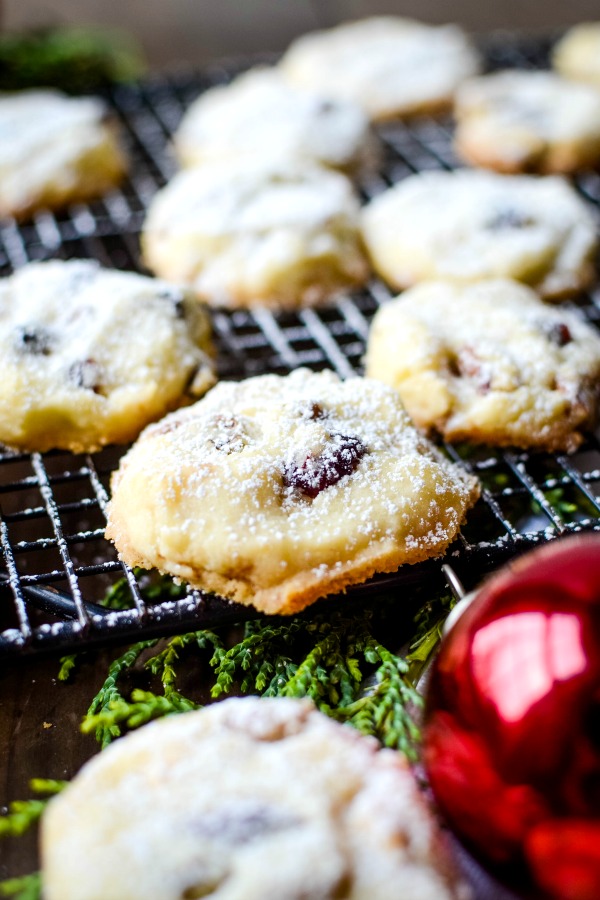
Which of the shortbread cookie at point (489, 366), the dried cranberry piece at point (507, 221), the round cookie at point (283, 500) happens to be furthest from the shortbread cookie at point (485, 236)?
the round cookie at point (283, 500)

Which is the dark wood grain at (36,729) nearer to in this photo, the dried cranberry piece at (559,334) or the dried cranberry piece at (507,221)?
the dried cranberry piece at (559,334)

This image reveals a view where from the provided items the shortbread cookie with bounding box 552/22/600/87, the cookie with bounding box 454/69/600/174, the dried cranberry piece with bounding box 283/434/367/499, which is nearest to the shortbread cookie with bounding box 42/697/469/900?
the dried cranberry piece with bounding box 283/434/367/499

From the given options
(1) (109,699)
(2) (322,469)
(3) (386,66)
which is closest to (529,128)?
(3) (386,66)

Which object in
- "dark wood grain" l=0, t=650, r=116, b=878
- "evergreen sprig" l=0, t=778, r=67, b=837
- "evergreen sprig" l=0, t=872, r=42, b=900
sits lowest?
"dark wood grain" l=0, t=650, r=116, b=878

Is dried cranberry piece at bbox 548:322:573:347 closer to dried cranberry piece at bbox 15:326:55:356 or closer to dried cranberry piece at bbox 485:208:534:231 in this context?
dried cranberry piece at bbox 485:208:534:231

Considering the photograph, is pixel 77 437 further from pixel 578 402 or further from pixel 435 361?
pixel 578 402

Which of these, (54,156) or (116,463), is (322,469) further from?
(54,156)
